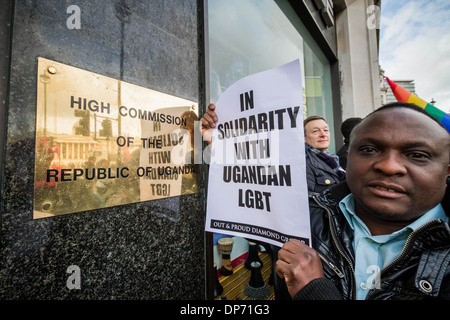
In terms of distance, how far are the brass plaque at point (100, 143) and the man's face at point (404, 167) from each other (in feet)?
3.57

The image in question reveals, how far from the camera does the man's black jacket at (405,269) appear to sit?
28.7 inches

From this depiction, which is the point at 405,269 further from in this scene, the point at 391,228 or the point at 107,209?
the point at 107,209

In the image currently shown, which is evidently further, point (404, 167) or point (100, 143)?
point (100, 143)

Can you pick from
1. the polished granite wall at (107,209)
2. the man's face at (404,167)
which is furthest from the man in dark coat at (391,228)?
the polished granite wall at (107,209)

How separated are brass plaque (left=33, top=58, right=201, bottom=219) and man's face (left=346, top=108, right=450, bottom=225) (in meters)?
1.09

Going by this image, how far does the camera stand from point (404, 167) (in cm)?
85

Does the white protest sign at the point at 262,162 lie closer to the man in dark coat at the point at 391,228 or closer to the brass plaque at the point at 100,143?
the man in dark coat at the point at 391,228

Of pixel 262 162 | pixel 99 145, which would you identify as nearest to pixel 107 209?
pixel 99 145

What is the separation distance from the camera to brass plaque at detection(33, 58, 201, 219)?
0.87m

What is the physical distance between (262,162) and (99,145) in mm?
825

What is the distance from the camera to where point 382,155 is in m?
0.91

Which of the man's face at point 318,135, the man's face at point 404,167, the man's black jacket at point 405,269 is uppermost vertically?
the man's face at point 318,135
